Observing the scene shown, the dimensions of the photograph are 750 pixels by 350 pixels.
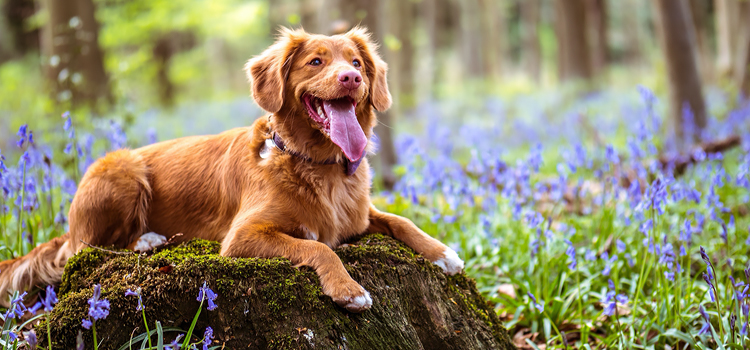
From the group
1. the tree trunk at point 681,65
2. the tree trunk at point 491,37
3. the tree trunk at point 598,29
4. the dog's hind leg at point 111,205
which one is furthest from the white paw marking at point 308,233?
the tree trunk at point 491,37

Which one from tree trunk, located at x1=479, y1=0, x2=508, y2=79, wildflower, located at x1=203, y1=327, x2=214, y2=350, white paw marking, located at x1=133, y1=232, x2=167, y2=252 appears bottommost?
tree trunk, located at x1=479, y1=0, x2=508, y2=79

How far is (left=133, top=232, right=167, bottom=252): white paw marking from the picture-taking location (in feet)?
9.49

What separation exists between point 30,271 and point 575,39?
15.2 meters

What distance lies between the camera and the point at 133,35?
13242 mm

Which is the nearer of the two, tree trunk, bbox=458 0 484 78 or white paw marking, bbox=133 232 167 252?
white paw marking, bbox=133 232 167 252

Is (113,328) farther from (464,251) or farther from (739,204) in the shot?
(739,204)

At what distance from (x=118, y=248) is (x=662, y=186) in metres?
3.01

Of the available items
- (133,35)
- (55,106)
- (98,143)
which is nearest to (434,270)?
(98,143)

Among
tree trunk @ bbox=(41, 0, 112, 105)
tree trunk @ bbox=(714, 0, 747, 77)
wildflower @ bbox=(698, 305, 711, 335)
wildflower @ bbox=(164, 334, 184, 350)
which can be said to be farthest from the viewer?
tree trunk @ bbox=(714, 0, 747, 77)

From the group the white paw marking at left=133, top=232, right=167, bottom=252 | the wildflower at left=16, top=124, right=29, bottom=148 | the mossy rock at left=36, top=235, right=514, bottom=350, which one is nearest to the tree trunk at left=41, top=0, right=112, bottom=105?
the wildflower at left=16, top=124, right=29, bottom=148

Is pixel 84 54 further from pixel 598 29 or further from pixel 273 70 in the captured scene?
pixel 598 29

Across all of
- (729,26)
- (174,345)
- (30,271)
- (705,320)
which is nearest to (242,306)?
(174,345)

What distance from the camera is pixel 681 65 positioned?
22.2 ft

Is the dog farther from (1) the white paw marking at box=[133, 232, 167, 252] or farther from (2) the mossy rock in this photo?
(2) the mossy rock
